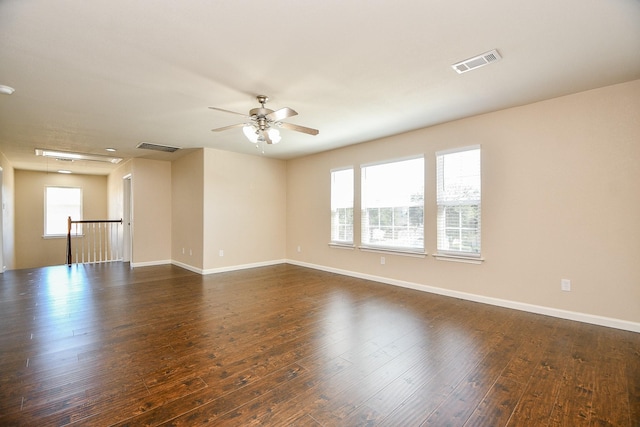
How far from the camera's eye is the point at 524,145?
141 inches

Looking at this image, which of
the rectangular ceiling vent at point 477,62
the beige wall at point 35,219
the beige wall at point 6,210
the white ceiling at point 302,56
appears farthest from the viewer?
the beige wall at point 35,219

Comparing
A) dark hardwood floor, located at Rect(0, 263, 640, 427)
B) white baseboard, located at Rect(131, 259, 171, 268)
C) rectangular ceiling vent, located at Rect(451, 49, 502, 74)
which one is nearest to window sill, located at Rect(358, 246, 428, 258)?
dark hardwood floor, located at Rect(0, 263, 640, 427)

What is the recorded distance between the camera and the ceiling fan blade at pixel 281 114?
9.40 ft

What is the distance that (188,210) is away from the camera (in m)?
6.32

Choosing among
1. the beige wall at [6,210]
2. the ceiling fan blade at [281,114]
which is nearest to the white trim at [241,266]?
the ceiling fan blade at [281,114]

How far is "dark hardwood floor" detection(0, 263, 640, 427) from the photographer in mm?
1738

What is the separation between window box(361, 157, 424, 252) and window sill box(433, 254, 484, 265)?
0.33 m

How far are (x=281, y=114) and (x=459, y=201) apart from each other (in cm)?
283

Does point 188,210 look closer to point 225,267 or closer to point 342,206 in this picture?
point 225,267

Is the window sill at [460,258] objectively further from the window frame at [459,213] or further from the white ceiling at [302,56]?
the white ceiling at [302,56]

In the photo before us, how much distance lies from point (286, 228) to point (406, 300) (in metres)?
3.89

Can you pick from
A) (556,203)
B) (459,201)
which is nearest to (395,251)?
(459,201)

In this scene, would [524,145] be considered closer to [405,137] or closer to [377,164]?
[405,137]

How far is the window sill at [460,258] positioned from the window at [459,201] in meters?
0.05
